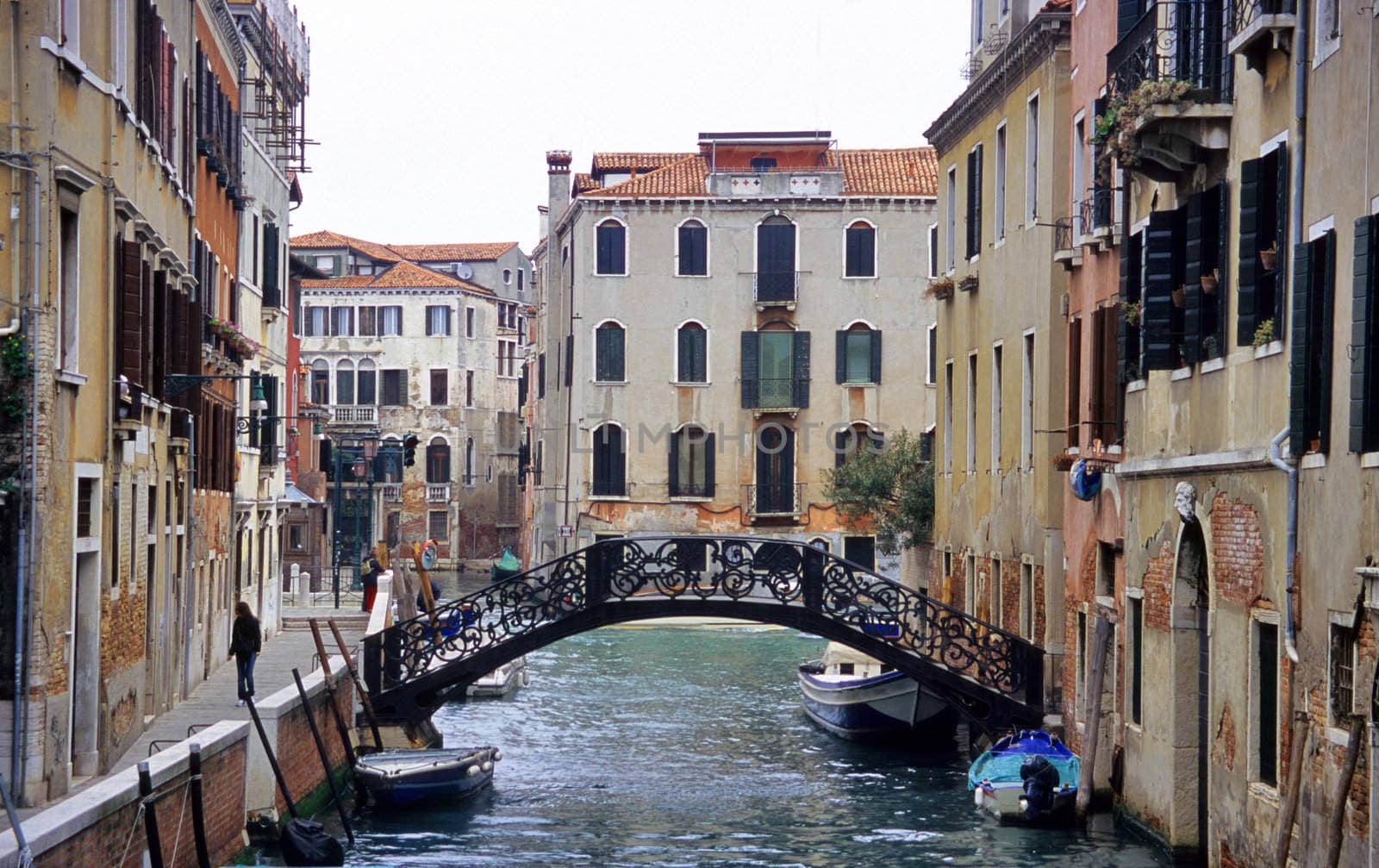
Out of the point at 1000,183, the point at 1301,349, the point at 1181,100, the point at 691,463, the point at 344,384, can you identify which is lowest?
the point at 691,463

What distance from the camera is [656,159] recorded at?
44.2m

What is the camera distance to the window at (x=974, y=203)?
70.5ft

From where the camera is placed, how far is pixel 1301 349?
34.6 ft

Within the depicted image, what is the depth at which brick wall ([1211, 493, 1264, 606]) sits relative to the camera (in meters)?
11.7

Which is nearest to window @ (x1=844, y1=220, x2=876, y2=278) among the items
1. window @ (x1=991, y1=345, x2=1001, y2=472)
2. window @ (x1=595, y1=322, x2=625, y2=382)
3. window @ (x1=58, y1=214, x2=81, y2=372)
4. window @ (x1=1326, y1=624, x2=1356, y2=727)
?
window @ (x1=595, y1=322, x2=625, y2=382)

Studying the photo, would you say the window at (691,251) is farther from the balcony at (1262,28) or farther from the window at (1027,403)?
the balcony at (1262,28)

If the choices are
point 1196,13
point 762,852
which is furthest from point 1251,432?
point 762,852

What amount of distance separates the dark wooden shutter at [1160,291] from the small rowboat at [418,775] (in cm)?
773

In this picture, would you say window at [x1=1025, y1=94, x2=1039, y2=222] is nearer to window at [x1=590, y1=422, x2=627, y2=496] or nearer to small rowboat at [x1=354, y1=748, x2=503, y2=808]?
small rowboat at [x1=354, y1=748, x2=503, y2=808]

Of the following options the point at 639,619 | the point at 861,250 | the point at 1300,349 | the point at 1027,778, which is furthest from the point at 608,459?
the point at 1300,349

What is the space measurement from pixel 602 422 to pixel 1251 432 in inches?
1164

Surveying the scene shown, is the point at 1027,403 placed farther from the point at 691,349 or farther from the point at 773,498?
the point at 691,349

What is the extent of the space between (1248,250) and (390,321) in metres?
51.7

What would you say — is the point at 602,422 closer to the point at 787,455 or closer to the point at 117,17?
the point at 787,455
